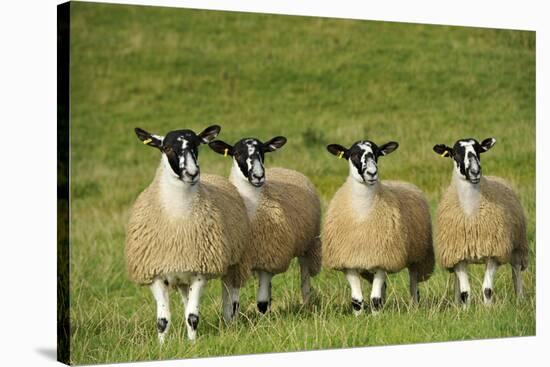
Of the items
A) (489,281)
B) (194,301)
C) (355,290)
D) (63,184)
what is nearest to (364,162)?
(355,290)

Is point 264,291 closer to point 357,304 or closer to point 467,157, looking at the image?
point 357,304

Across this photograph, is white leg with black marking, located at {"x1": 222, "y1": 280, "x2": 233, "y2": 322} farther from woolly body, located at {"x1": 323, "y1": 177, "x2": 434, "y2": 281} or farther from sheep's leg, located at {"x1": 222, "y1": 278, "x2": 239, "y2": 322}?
woolly body, located at {"x1": 323, "y1": 177, "x2": 434, "y2": 281}

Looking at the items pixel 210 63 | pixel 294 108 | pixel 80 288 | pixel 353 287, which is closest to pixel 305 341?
pixel 353 287

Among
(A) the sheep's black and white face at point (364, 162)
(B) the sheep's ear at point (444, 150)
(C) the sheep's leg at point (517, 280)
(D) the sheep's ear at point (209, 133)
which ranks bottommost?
(C) the sheep's leg at point (517, 280)

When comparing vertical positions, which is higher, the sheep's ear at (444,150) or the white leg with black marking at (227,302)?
the sheep's ear at (444,150)

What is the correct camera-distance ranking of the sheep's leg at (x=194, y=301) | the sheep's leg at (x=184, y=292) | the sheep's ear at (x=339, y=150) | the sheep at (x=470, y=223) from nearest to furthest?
the sheep's leg at (x=194, y=301) < the sheep's leg at (x=184, y=292) < the sheep's ear at (x=339, y=150) < the sheep at (x=470, y=223)

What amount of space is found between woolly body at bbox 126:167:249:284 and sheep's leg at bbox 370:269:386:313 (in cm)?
170

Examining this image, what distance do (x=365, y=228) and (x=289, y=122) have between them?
6.24 metres

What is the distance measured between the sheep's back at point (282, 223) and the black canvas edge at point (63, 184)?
1.93m

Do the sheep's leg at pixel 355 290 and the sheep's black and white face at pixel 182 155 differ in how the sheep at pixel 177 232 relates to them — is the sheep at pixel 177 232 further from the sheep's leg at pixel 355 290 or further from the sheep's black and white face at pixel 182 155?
the sheep's leg at pixel 355 290

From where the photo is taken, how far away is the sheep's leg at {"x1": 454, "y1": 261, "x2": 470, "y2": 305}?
442 inches

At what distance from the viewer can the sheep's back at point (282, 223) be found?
1055 centimetres

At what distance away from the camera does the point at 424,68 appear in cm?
1232

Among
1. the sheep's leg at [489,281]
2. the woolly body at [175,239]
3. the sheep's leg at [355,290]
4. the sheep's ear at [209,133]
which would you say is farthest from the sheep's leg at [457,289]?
the sheep's ear at [209,133]
